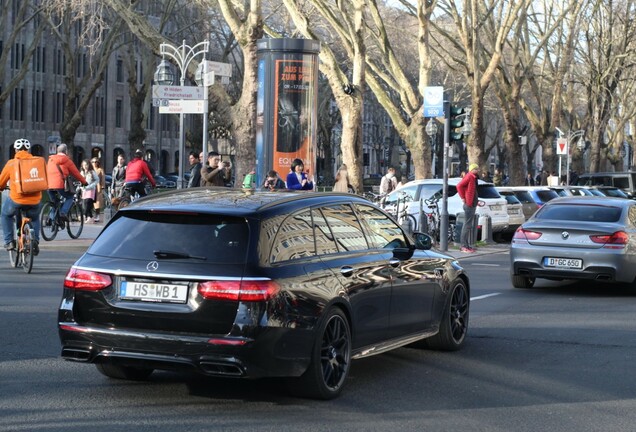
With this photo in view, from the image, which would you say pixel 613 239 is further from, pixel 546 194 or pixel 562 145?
pixel 562 145

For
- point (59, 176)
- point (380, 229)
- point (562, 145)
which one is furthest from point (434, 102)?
point (562, 145)

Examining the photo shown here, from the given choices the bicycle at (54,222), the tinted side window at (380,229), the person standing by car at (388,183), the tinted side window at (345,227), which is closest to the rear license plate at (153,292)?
the tinted side window at (345,227)

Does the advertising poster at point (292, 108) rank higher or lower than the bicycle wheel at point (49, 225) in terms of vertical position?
higher

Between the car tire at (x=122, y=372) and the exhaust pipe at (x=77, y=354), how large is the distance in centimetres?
70

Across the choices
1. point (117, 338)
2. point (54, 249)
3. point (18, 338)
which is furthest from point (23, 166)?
point (117, 338)

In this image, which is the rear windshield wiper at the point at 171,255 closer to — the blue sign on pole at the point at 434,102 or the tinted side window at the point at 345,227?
the tinted side window at the point at 345,227

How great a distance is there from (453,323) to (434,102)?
15.2 m

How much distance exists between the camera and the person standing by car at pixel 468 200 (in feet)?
80.3

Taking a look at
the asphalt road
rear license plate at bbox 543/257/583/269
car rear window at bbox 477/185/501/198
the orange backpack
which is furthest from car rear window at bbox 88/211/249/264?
car rear window at bbox 477/185/501/198

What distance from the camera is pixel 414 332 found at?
946 cm

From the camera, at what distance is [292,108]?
86.0ft

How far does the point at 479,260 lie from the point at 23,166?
1017cm

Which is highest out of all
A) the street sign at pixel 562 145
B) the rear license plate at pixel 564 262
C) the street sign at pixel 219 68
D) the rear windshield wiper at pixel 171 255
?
the street sign at pixel 219 68

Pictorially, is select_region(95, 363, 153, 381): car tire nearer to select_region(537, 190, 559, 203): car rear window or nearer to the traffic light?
the traffic light
